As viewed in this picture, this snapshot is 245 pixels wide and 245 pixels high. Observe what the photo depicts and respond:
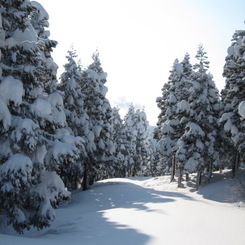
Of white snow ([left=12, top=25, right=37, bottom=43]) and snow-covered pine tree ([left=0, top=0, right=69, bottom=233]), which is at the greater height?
white snow ([left=12, top=25, right=37, bottom=43])

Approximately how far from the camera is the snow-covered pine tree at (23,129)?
9.61 m

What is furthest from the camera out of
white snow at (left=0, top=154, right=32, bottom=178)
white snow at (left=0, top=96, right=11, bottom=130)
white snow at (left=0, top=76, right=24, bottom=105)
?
white snow at (left=0, top=76, right=24, bottom=105)

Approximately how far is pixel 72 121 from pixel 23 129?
1585 centimetres

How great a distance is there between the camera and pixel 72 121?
25719 millimetres

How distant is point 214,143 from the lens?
1155 inches

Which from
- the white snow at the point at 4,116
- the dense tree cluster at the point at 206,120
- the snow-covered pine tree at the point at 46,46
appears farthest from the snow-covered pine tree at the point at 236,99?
the white snow at the point at 4,116

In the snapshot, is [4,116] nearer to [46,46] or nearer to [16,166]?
[16,166]

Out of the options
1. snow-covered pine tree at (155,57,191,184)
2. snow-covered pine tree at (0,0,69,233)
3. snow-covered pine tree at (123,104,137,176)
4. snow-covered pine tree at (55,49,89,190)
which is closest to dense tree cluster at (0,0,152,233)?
snow-covered pine tree at (0,0,69,233)

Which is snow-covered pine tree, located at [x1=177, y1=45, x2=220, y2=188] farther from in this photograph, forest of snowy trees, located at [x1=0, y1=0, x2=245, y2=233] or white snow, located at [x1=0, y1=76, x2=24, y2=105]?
white snow, located at [x1=0, y1=76, x2=24, y2=105]

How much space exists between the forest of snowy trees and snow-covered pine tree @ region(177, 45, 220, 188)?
98 millimetres

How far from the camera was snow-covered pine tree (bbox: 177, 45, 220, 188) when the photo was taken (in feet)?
90.6

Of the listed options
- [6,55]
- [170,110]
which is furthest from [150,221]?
[170,110]

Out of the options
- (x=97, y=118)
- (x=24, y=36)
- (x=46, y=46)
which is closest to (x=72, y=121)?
(x=97, y=118)

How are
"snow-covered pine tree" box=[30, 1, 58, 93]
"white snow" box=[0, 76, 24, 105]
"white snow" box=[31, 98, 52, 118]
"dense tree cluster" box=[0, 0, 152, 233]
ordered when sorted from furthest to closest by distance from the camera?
1. "snow-covered pine tree" box=[30, 1, 58, 93]
2. "white snow" box=[31, 98, 52, 118]
3. "white snow" box=[0, 76, 24, 105]
4. "dense tree cluster" box=[0, 0, 152, 233]
